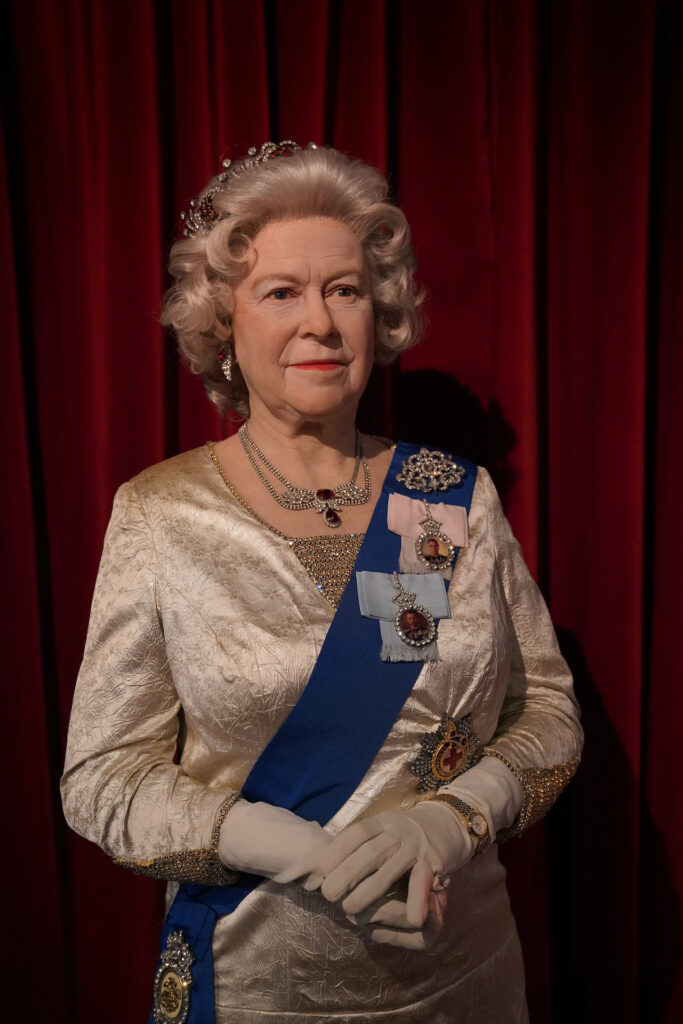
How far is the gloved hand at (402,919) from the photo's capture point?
1.07 metres

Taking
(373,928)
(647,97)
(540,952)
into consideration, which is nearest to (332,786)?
(373,928)

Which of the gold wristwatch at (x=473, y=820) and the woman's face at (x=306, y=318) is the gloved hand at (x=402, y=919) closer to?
the gold wristwatch at (x=473, y=820)

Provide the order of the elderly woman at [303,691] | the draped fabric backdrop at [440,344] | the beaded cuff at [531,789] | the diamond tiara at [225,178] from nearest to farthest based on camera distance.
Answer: the elderly woman at [303,691] → the beaded cuff at [531,789] → the diamond tiara at [225,178] → the draped fabric backdrop at [440,344]

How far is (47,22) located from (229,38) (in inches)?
12.3

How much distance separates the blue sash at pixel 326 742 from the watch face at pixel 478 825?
0.47 ft

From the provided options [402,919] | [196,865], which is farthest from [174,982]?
[402,919]

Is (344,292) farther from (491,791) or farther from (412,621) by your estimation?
(491,791)

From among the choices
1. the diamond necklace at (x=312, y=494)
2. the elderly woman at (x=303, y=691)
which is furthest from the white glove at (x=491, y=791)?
the diamond necklace at (x=312, y=494)

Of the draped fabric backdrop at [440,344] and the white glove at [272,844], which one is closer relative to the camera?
the white glove at [272,844]

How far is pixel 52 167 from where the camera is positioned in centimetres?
165

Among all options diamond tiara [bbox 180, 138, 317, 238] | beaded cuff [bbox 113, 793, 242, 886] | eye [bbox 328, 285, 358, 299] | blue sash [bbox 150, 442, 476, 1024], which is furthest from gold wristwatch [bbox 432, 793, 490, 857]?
diamond tiara [bbox 180, 138, 317, 238]

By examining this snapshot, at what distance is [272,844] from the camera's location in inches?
42.4

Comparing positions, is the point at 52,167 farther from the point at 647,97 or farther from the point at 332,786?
the point at 332,786

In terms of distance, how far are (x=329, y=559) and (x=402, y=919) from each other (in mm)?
447
